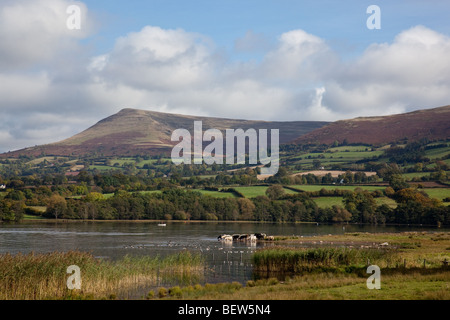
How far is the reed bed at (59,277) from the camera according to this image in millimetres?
32219

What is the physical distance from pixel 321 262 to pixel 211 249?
25.3m

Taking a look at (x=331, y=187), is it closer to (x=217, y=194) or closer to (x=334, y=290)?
(x=217, y=194)

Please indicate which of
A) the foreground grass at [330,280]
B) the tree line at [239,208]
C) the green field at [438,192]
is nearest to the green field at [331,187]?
the tree line at [239,208]

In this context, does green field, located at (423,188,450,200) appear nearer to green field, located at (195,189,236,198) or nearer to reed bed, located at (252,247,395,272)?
green field, located at (195,189,236,198)

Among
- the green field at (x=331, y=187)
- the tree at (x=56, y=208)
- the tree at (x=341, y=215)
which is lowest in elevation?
the tree at (x=341, y=215)

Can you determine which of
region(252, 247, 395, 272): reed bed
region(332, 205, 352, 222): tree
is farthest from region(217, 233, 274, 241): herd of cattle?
region(332, 205, 352, 222): tree

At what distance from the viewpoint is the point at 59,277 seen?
34188 mm

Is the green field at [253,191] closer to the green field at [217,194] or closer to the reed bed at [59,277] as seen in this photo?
the green field at [217,194]

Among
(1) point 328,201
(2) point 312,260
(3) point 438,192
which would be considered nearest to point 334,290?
(2) point 312,260

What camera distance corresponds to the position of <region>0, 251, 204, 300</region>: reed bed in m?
32.2

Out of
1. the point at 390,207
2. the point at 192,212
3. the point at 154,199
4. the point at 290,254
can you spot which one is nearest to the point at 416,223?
the point at 390,207

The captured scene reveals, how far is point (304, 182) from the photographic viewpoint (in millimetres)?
196500

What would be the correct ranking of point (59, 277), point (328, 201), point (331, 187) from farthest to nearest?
point (331, 187)
point (328, 201)
point (59, 277)
